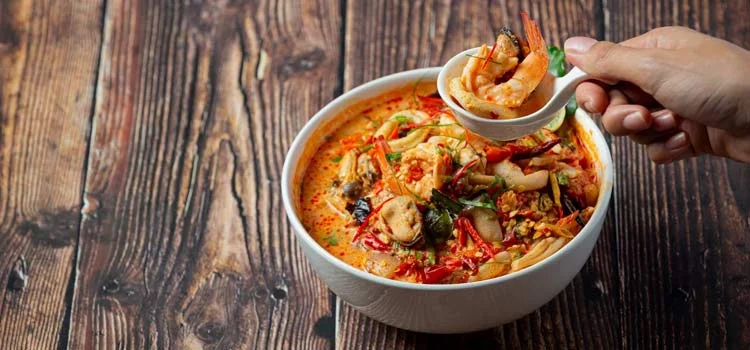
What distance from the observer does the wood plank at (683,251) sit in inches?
108

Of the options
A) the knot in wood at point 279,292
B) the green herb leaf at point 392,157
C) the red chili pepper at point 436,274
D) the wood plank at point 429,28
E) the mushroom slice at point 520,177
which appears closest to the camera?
the red chili pepper at point 436,274

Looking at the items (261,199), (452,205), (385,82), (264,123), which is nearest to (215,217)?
(261,199)

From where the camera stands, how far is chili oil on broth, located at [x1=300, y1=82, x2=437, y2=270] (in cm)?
260

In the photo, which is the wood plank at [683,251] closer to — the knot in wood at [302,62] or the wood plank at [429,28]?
the wood plank at [429,28]

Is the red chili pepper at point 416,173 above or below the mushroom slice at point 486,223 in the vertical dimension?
above

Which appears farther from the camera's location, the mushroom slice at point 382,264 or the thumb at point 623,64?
the mushroom slice at point 382,264

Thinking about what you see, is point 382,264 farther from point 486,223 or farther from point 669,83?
point 669,83

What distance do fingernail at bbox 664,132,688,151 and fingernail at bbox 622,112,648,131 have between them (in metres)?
0.23

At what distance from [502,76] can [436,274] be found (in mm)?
498

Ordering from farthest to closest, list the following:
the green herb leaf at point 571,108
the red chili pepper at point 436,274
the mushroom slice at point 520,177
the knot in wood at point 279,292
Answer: the knot in wood at point 279,292, the green herb leaf at point 571,108, the mushroom slice at point 520,177, the red chili pepper at point 436,274

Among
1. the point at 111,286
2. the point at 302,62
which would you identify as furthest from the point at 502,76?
the point at 111,286

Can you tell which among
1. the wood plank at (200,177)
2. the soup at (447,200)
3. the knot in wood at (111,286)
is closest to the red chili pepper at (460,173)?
the soup at (447,200)

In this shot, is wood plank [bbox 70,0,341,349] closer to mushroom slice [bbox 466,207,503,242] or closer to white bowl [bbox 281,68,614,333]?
white bowl [bbox 281,68,614,333]

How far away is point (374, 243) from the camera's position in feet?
8.32
